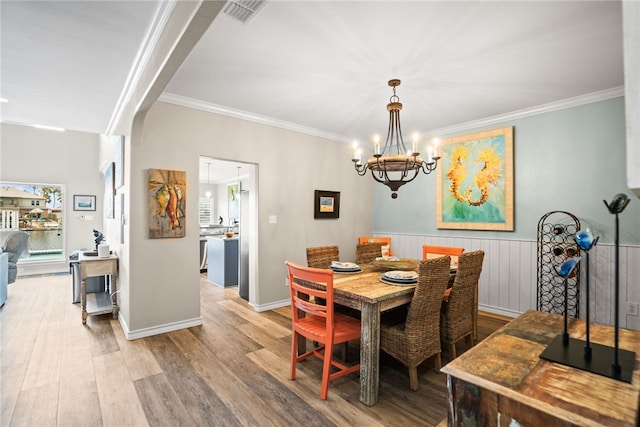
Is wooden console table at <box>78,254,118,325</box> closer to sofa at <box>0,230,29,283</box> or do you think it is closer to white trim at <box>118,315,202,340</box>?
white trim at <box>118,315,202,340</box>

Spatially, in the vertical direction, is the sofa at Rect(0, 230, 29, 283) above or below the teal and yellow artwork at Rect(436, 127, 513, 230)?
below

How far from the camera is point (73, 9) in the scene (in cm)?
183

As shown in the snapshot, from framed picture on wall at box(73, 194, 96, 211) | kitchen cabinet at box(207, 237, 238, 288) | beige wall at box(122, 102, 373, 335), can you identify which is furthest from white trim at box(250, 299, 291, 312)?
framed picture on wall at box(73, 194, 96, 211)

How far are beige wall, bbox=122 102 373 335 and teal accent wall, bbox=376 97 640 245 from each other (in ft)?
6.74

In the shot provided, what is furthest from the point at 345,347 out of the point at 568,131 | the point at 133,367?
the point at 568,131

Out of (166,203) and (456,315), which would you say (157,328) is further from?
(456,315)

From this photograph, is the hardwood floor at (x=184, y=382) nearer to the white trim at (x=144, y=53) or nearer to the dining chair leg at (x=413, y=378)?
the dining chair leg at (x=413, y=378)

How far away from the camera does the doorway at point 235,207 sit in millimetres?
4191

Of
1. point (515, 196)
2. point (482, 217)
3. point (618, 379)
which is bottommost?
point (618, 379)

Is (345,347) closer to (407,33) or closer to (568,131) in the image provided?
(407,33)

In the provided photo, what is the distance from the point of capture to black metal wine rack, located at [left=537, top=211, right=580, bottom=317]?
3.44 metres

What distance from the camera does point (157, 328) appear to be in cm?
329

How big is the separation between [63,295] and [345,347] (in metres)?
4.81

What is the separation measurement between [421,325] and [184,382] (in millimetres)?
1861
